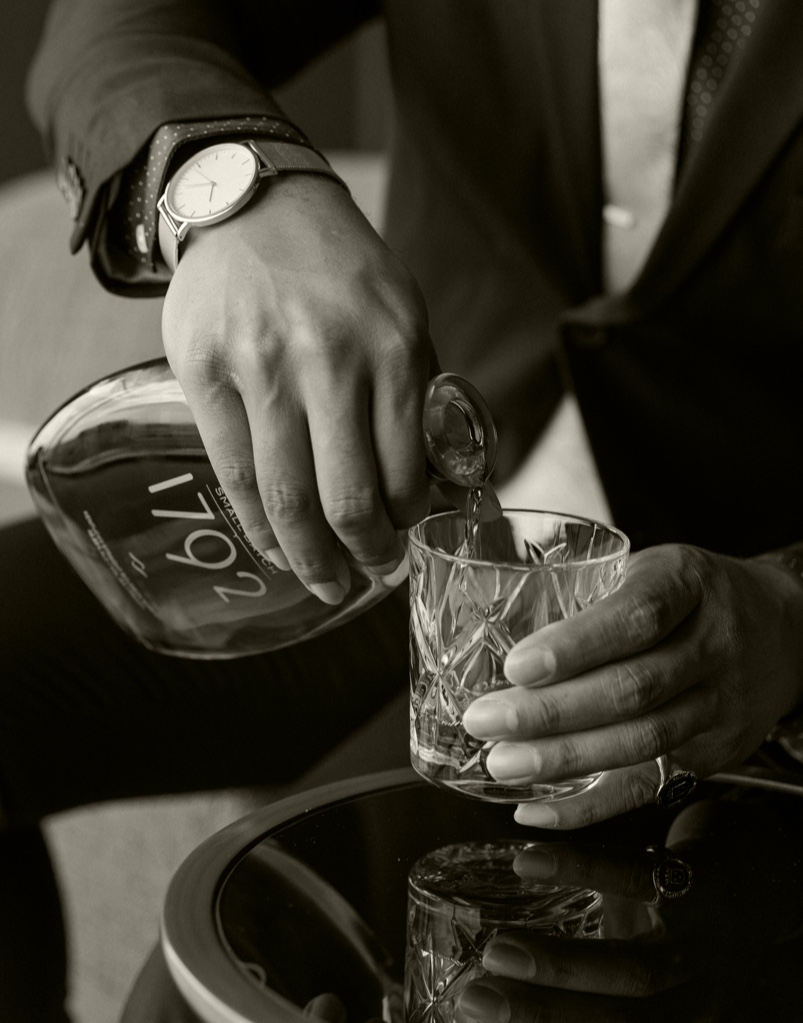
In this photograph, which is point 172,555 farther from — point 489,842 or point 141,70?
point 141,70

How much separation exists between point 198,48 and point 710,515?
46 cm

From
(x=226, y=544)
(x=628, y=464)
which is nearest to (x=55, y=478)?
(x=226, y=544)

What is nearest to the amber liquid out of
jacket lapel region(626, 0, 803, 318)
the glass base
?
the glass base

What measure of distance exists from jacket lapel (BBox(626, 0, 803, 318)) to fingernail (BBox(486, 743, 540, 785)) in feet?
1.34

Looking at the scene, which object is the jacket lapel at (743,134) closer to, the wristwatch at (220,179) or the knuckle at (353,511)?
the wristwatch at (220,179)

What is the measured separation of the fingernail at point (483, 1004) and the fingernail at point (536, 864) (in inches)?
3.1

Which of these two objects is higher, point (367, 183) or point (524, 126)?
point (524, 126)

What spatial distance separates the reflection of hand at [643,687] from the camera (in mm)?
414

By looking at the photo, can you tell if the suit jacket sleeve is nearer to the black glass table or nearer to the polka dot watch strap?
the polka dot watch strap

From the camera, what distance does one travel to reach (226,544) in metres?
0.53

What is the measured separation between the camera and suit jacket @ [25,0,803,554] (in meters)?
0.69

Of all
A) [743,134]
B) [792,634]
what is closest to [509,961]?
[792,634]

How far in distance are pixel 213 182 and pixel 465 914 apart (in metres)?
0.35

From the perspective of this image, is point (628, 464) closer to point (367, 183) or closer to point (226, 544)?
point (226, 544)
